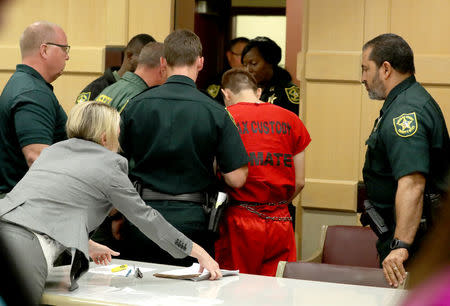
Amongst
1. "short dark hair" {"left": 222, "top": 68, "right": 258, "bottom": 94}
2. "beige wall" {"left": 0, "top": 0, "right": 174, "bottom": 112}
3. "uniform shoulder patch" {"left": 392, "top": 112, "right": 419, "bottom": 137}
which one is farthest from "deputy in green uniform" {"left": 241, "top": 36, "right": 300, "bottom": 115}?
"uniform shoulder patch" {"left": 392, "top": 112, "right": 419, "bottom": 137}

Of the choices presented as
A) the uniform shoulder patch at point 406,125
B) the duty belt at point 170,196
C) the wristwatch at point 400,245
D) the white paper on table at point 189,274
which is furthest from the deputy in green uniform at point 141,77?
the wristwatch at point 400,245

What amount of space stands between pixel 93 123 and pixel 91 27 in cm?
280

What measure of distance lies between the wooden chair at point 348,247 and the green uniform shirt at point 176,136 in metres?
0.74

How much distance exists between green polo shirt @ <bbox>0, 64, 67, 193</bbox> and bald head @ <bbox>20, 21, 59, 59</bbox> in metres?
0.19

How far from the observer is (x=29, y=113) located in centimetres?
314

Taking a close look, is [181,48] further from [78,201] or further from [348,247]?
[348,247]

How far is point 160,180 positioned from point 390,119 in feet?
3.53

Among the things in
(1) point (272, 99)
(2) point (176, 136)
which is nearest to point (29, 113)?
(2) point (176, 136)

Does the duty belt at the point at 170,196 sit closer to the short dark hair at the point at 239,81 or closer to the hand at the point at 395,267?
the short dark hair at the point at 239,81

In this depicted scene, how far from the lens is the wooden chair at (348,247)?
11.3 feet

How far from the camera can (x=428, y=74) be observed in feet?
14.0

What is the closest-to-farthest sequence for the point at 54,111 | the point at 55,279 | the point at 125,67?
the point at 55,279
the point at 54,111
the point at 125,67

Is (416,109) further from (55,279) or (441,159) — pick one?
(55,279)

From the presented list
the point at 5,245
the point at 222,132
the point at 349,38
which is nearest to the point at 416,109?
the point at 222,132
